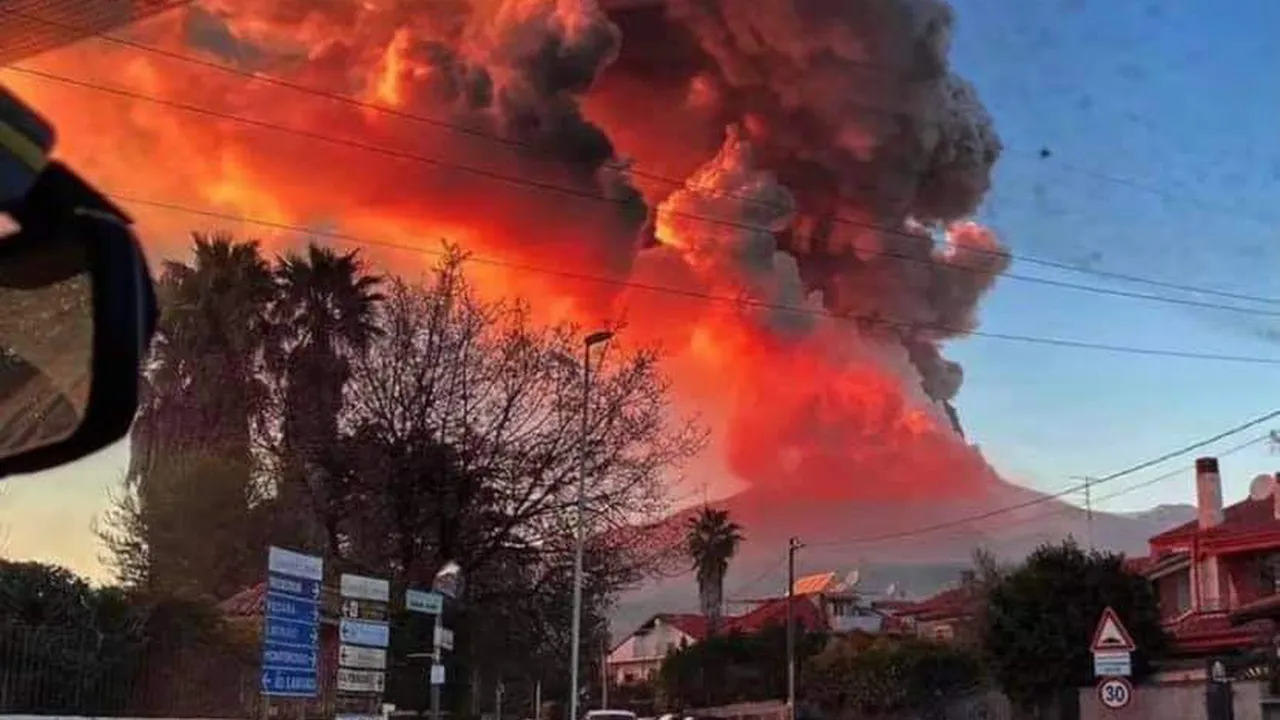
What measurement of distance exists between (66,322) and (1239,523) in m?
47.6

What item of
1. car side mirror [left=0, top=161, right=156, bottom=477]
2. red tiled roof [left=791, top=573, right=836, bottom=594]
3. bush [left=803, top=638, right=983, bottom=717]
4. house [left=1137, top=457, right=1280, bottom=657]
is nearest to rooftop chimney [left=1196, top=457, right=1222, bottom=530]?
house [left=1137, top=457, right=1280, bottom=657]

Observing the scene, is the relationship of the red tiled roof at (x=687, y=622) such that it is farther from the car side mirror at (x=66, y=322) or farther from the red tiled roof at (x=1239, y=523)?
the car side mirror at (x=66, y=322)

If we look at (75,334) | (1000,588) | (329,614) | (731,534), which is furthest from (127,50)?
(731,534)

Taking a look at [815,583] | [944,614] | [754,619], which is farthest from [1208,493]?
[815,583]

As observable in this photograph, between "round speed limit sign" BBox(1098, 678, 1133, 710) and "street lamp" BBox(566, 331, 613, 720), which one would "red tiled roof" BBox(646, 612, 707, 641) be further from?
"round speed limit sign" BBox(1098, 678, 1133, 710)

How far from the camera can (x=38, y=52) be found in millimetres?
5645

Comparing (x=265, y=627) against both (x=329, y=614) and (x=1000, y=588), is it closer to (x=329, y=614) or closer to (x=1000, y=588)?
(x=329, y=614)

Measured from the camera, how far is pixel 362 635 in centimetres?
1476

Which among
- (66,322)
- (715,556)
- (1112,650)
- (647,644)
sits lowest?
(1112,650)

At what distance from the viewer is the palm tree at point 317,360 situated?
84.7 feet

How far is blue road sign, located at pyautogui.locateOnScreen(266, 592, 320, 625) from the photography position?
42.1ft

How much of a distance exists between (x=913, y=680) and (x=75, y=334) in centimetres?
4900

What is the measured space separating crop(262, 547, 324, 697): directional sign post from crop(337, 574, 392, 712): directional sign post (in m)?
1.09

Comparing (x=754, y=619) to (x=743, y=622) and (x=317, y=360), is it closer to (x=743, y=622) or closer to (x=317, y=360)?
(x=743, y=622)
